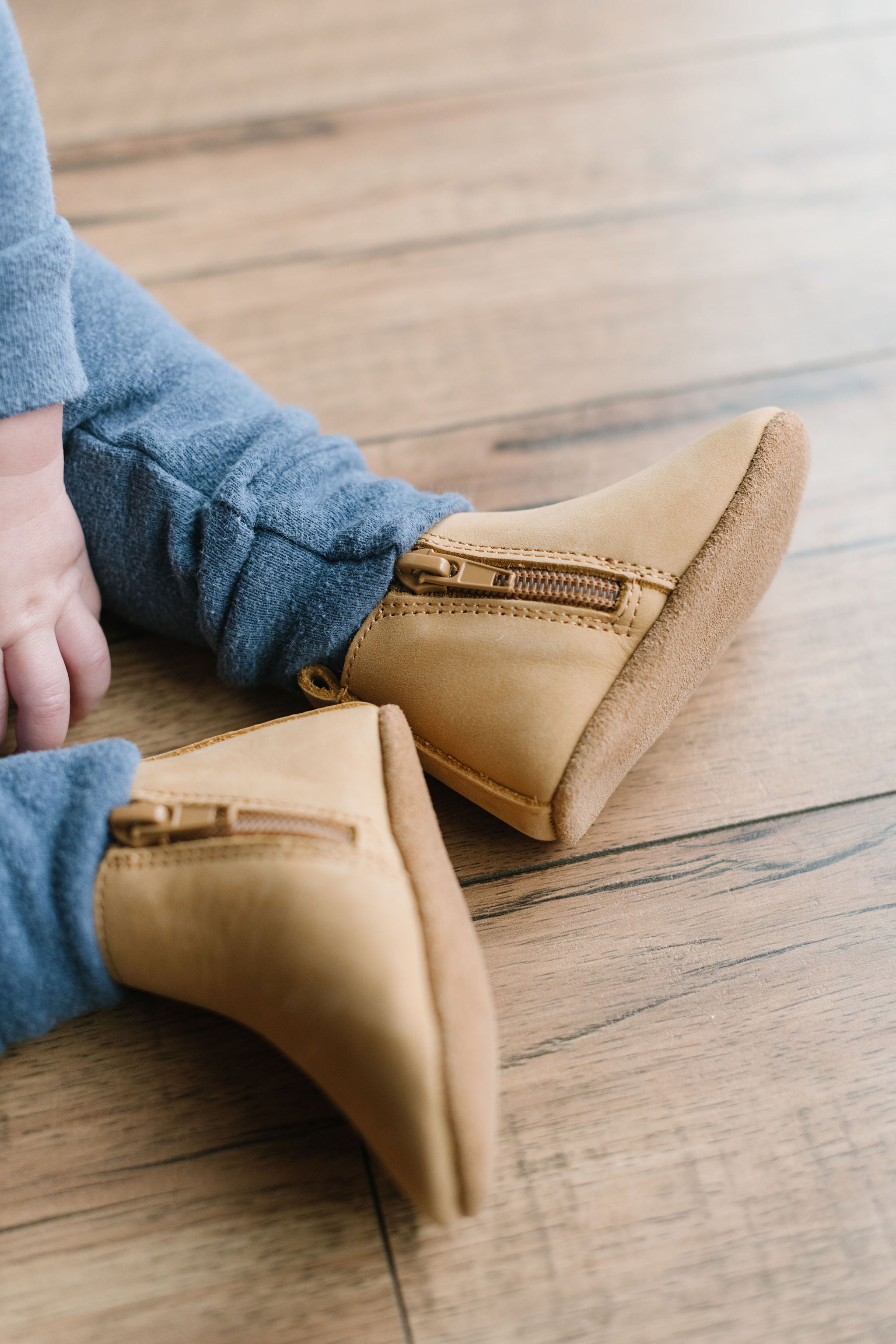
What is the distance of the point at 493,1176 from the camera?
0.51m

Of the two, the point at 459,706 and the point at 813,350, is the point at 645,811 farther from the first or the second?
the point at 813,350

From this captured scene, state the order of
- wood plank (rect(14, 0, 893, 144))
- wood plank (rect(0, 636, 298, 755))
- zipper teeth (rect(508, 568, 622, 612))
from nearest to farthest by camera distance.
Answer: zipper teeth (rect(508, 568, 622, 612)), wood plank (rect(0, 636, 298, 755)), wood plank (rect(14, 0, 893, 144))

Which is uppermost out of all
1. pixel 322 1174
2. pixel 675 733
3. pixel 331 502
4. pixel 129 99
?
pixel 129 99

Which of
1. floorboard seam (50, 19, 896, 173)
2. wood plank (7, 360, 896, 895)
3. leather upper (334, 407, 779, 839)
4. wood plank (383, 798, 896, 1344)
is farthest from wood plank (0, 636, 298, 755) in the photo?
floorboard seam (50, 19, 896, 173)

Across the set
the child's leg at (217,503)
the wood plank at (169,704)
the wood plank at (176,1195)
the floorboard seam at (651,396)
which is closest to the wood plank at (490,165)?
the floorboard seam at (651,396)

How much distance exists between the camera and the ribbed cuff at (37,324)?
54 cm

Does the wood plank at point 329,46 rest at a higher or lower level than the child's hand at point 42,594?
higher

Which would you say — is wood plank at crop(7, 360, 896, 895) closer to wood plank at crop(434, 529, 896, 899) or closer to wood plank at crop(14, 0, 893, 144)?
wood plank at crop(434, 529, 896, 899)

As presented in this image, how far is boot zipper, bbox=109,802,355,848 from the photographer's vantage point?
49cm

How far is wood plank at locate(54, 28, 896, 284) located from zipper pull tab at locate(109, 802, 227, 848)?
0.61 meters

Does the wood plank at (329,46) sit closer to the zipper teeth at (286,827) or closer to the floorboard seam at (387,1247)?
the zipper teeth at (286,827)

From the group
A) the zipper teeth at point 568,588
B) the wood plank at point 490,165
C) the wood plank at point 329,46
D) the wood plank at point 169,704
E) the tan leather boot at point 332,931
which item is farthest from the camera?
the wood plank at point 329,46

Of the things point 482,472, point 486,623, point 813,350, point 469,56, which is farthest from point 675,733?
point 469,56

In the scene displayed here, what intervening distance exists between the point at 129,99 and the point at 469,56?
0.37 meters
